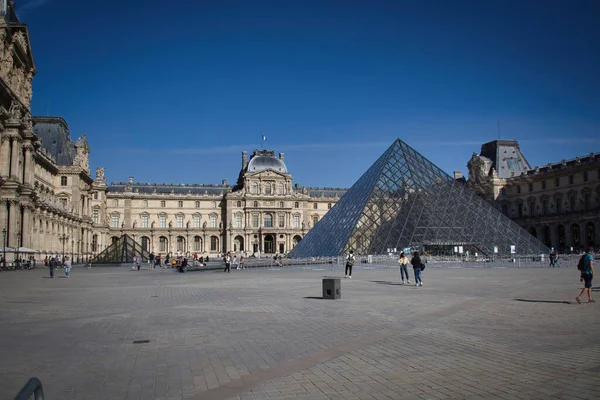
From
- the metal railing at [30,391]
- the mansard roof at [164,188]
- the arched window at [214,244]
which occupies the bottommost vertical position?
the metal railing at [30,391]

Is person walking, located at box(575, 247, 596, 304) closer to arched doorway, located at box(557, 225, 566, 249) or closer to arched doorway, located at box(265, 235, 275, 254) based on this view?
arched doorway, located at box(557, 225, 566, 249)

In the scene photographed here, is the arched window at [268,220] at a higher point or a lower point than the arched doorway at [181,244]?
higher

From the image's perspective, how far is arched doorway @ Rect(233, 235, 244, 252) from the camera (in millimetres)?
75812

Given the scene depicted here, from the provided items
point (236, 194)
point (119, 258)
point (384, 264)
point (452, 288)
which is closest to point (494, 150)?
point (236, 194)

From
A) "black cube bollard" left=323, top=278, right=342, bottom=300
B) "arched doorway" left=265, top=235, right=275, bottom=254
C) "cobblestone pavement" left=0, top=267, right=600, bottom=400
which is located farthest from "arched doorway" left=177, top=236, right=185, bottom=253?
"black cube bollard" left=323, top=278, right=342, bottom=300

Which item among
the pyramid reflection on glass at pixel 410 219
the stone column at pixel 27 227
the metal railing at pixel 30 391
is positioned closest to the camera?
the metal railing at pixel 30 391

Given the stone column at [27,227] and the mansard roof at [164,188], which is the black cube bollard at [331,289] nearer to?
the stone column at [27,227]

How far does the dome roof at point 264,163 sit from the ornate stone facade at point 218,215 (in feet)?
0.49

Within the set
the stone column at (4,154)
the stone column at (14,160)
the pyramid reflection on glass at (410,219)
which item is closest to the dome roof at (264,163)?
the pyramid reflection on glass at (410,219)

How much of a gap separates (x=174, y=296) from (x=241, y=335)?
6.30 metres

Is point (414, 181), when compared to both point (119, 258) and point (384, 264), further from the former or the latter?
point (119, 258)

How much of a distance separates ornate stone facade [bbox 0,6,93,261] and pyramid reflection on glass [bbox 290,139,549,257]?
18.3 metres

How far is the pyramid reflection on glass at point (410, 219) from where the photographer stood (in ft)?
109

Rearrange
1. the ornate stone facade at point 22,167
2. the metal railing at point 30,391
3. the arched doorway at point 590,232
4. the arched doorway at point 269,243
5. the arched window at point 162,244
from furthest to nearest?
the arched doorway at point 269,243
the arched window at point 162,244
the arched doorway at point 590,232
the ornate stone facade at point 22,167
the metal railing at point 30,391
